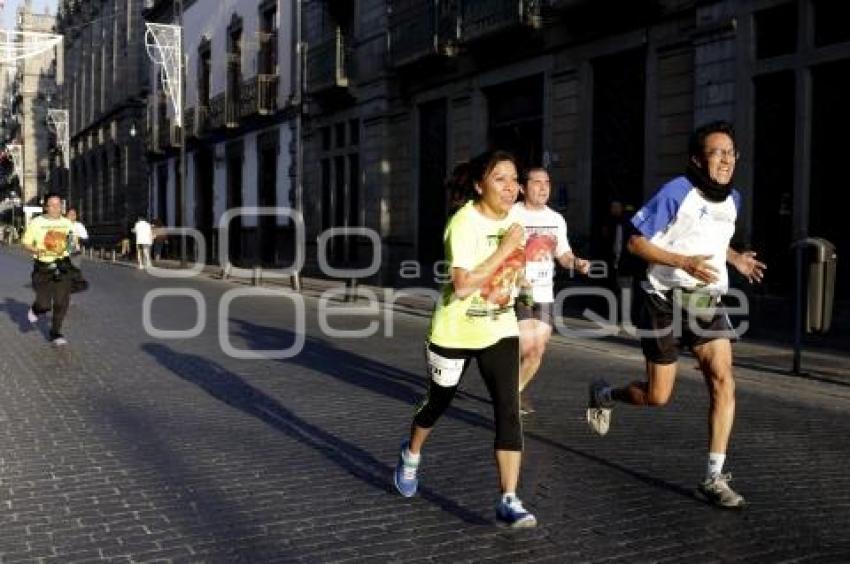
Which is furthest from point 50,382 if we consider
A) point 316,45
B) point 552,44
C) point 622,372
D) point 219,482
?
point 316,45

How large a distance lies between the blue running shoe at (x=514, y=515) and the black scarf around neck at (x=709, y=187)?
180cm

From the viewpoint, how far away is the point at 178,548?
404 cm

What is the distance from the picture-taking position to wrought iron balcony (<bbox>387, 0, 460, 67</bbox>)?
20391mm

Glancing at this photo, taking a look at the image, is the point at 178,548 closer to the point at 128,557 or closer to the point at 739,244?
the point at 128,557

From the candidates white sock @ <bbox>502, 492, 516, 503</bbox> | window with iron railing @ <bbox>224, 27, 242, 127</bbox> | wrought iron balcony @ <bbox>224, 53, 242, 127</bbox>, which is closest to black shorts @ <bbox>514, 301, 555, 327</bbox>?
white sock @ <bbox>502, 492, 516, 503</bbox>

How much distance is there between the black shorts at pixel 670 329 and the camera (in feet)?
15.8

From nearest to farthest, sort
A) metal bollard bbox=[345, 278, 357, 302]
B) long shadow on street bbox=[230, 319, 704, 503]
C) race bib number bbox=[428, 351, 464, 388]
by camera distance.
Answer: race bib number bbox=[428, 351, 464, 388], long shadow on street bbox=[230, 319, 704, 503], metal bollard bbox=[345, 278, 357, 302]

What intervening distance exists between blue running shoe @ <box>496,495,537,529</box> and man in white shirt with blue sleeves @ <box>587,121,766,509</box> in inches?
41.0

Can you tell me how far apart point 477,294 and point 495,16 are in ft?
49.9

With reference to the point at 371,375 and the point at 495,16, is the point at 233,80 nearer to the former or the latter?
the point at 495,16

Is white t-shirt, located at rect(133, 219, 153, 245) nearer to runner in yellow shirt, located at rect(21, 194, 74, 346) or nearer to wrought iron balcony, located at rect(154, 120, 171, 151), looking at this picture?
wrought iron balcony, located at rect(154, 120, 171, 151)

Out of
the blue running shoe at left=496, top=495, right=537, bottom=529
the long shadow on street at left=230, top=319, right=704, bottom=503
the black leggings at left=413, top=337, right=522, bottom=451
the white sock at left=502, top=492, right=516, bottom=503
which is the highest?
the black leggings at left=413, top=337, right=522, bottom=451

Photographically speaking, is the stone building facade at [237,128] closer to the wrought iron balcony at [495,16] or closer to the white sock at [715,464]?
the wrought iron balcony at [495,16]

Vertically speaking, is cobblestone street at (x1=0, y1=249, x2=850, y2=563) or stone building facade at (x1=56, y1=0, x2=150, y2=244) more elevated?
stone building facade at (x1=56, y1=0, x2=150, y2=244)
